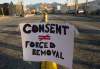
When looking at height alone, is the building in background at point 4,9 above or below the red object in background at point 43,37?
below

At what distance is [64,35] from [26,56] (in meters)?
0.82

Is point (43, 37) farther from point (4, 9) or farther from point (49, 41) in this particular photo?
point (4, 9)

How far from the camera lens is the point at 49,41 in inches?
220

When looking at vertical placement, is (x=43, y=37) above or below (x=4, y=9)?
above

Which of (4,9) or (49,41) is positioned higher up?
(49,41)

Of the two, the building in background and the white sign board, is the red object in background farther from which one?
the building in background

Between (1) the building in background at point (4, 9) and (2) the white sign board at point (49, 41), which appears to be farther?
(1) the building in background at point (4, 9)

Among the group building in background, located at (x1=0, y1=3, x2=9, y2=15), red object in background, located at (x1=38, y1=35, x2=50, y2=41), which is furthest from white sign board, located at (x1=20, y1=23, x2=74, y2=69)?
building in background, located at (x1=0, y1=3, x2=9, y2=15)

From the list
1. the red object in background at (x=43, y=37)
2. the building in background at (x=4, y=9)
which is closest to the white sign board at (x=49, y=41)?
the red object in background at (x=43, y=37)

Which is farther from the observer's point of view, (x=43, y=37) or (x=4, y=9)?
(x=4, y=9)

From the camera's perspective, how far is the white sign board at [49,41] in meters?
5.53

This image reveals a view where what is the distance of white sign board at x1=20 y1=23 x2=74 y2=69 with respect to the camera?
553cm

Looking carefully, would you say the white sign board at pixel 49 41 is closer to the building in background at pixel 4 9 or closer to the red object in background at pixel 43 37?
the red object in background at pixel 43 37

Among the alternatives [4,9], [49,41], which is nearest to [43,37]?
[49,41]
